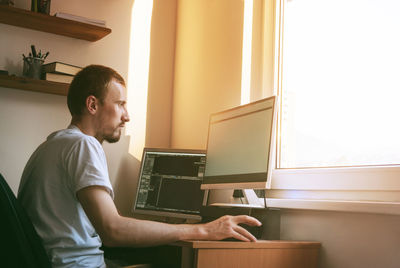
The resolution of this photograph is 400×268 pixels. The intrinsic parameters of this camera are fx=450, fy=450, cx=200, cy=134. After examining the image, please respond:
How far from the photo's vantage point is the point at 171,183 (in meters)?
2.49

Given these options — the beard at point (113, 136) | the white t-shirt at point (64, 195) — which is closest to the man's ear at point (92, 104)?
the beard at point (113, 136)

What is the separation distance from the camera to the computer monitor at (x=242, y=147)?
175 centimetres

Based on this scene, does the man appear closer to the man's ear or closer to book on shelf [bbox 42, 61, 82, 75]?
the man's ear

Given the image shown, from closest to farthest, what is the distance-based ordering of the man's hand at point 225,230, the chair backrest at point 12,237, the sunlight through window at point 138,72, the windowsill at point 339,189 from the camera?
the chair backrest at point 12,237
the man's hand at point 225,230
the windowsill at point 339,189
the sunlight through window at point 138,72

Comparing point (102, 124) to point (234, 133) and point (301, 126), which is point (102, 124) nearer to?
point (234, 133)

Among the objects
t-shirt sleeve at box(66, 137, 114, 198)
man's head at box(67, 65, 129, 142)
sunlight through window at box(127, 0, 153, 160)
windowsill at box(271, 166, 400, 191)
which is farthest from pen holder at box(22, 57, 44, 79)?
windowsill at box(271, 166, 400, 191)

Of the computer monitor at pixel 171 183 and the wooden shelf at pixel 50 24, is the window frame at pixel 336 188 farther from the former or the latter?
the wooden shelf at pixel 50 24

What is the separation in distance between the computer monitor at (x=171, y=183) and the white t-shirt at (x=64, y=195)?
2.89 ft

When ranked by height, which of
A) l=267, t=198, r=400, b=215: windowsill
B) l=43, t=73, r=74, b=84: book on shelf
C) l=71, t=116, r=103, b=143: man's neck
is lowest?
l=267, t=198, r=400, b=215: windowsill

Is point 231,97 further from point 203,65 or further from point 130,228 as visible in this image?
point 130,228

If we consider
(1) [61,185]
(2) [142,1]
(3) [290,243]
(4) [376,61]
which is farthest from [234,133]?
(2) [142,1]

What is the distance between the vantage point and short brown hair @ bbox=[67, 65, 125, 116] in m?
1.84

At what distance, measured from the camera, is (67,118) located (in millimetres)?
2730

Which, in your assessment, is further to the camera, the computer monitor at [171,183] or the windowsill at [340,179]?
the computer monitor at [171,183]
